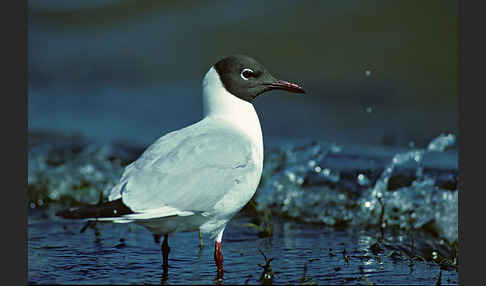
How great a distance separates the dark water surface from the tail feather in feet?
1.51

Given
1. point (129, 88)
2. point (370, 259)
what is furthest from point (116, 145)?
point (370, 259)

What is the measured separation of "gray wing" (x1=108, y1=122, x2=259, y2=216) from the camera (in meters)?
4.15

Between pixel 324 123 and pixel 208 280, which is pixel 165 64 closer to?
pixel 324 123

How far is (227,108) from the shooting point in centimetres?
487

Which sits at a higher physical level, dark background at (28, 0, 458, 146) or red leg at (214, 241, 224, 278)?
dark background at (28, 0, 458, 146)

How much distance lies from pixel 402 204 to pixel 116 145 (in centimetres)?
392

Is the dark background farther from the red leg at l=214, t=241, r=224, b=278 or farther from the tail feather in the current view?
the tail feather

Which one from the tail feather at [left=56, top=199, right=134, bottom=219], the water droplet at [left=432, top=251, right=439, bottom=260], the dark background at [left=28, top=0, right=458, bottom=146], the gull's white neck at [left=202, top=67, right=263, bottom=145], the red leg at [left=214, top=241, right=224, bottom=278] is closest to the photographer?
the tail feather at [left=56, top=199, right=134, bottom=219]

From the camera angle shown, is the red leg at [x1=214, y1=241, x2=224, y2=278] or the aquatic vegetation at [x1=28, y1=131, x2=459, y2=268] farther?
the aquatic vegetation at [x1=28, y1=131, x2=459, y2=268]

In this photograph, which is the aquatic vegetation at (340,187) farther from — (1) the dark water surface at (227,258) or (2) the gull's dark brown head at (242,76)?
(2) the gull's dark brown head at (242,76)

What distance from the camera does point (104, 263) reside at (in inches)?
181

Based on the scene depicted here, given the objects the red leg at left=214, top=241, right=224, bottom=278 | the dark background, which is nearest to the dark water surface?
the red leg at left=214, top=241, right=224, bottom=278

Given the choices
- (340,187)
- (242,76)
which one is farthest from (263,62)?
(242,76)

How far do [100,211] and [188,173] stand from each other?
62 cm
